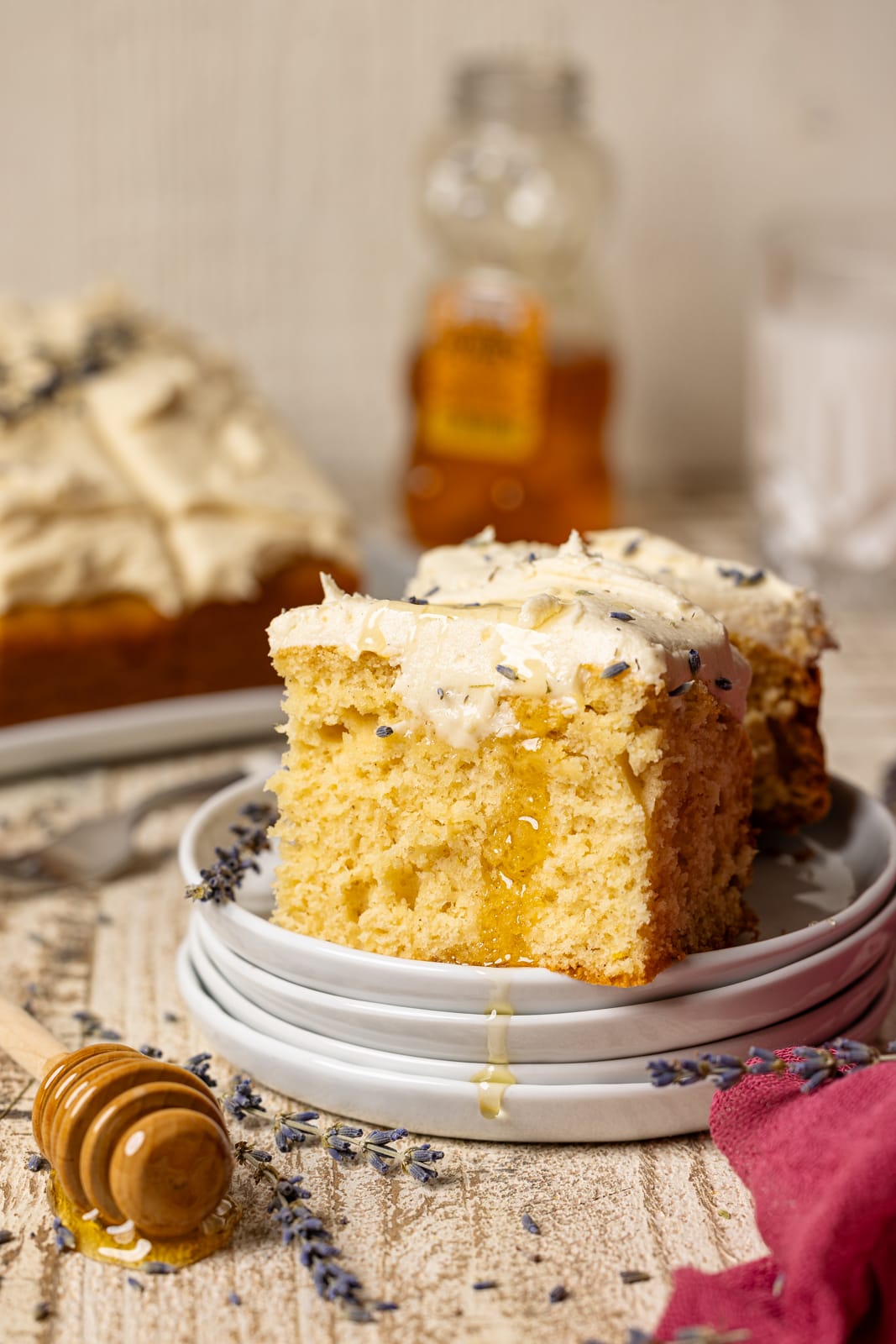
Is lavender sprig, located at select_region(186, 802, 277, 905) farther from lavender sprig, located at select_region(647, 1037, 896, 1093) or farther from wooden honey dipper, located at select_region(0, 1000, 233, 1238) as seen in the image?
lavender sprig, located at select_region(647, 1037, 896, 1093)

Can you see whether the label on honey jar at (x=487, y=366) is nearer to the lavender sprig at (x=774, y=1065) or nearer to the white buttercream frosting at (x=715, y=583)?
the white buttercream frosting at (x=715, y=583)

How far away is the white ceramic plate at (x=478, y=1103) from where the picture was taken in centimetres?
140

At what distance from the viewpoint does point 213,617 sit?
2605 mm

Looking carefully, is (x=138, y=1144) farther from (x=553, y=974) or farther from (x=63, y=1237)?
(x=553, y=974)

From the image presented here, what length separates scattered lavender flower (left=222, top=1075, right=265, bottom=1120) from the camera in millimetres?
1474

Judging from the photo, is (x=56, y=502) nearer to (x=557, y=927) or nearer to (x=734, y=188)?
(x=557, y=927)

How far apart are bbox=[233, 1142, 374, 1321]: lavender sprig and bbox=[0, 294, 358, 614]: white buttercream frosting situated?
132cm

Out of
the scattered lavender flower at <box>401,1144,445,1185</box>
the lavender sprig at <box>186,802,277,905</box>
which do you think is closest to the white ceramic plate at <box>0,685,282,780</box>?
the lavender sprig at <box>186,802,277,905</box>

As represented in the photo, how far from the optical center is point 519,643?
141 cm

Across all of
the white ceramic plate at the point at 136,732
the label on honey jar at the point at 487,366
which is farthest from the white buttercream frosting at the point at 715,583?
the label on honey jar at the point at 487,366

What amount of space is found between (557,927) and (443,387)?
2109mm

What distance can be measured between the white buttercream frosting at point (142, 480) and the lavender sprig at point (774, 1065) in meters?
1.43

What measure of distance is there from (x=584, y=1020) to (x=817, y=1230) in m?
0.28

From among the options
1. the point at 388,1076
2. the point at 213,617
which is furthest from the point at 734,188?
the point at 388,1076
